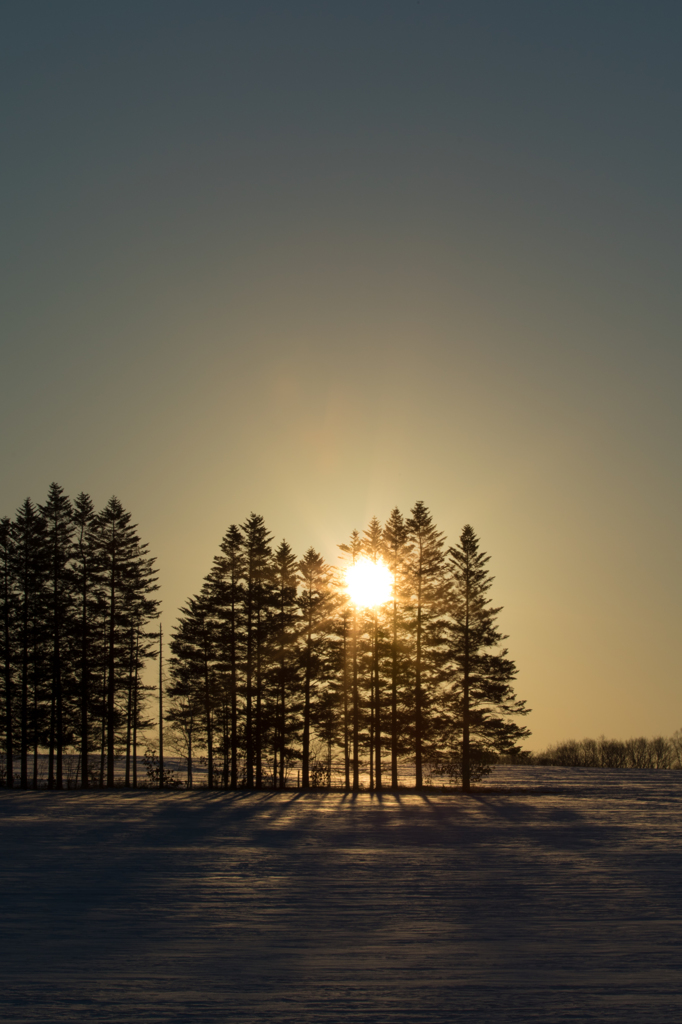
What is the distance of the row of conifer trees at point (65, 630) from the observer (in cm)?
5672

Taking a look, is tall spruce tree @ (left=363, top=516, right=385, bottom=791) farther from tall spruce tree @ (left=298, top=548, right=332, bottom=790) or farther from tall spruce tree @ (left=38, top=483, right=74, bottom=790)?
tall spruce tree @ (left=38, top=483, right=74, bottom=790)

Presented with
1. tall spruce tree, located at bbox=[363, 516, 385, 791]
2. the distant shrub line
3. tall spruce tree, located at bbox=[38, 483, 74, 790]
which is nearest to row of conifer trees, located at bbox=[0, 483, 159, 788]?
tall spruce tree, located at bbox=[38, 483, 74, 790]

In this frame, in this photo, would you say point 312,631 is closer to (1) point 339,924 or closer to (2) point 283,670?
(2) point 283,670

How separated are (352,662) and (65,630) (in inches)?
816

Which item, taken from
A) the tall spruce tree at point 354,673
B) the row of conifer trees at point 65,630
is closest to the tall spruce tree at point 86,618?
the row of conifer trees at point 65,630

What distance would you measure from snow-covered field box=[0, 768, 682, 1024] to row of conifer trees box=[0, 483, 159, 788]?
27.0 meters

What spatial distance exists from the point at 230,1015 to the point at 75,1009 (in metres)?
1.75

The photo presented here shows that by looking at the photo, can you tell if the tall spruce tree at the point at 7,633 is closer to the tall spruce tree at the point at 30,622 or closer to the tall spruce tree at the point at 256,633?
the tall spruce tree at the point at 30,622

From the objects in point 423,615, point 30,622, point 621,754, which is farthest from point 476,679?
point 621,754

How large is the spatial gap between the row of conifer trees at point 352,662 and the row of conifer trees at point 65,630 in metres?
6.16

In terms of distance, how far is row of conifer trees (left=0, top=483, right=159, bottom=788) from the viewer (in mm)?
56719

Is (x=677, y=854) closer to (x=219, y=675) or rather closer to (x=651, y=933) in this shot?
(x=651, y=933)

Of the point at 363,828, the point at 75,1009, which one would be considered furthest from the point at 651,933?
the point at 363,828

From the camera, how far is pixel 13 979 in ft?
34.1
